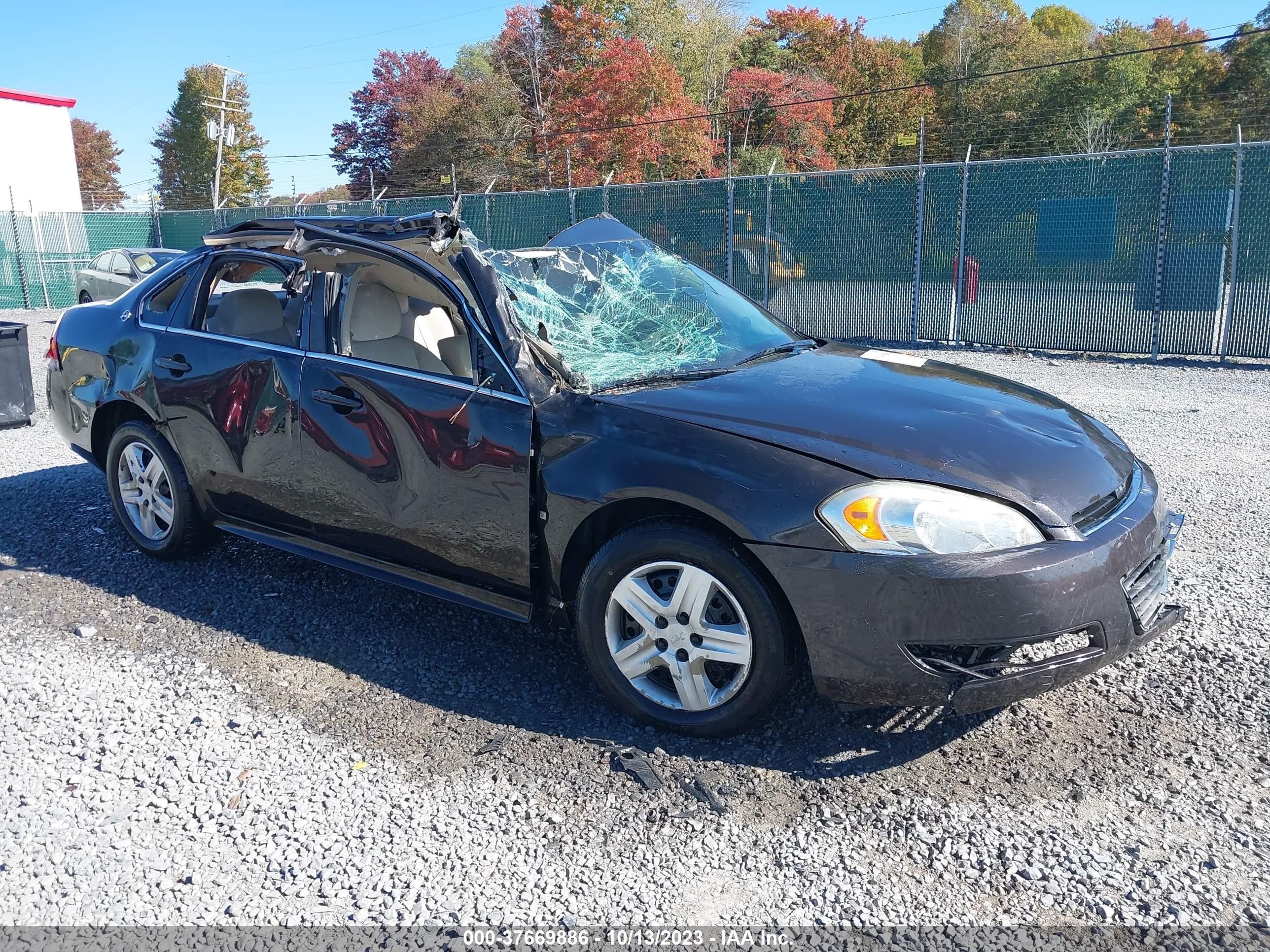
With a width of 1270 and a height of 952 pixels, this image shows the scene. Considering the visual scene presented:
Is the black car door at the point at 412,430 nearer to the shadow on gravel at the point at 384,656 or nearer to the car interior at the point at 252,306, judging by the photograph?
the car interior at the point at 252,306

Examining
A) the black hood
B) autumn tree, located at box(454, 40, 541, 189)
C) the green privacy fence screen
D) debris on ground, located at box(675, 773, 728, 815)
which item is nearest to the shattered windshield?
the black hood

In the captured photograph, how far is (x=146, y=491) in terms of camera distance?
5.11 metres

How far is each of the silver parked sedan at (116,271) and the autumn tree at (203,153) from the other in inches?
1780

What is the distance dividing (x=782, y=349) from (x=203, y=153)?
220 ft

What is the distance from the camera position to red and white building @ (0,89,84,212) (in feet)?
120

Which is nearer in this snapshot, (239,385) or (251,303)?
(239,385)

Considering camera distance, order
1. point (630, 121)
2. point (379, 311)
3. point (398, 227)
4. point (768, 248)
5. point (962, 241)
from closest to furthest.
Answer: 1. point (398, 227)
2. point (379, 311)
3. point (962, 241)
4. point (768, 248)
5. point (630, 121)

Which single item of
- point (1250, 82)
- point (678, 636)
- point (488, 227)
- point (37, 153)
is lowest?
point (678, 636)

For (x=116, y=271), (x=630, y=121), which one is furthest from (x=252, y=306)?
(x=630, y=121)

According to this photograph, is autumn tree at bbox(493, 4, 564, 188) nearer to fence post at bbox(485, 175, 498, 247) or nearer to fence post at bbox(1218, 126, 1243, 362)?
fence post at bbox(485, 175, 498, 247)

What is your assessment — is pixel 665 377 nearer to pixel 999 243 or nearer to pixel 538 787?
pixel 538 787

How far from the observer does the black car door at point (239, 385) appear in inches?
169

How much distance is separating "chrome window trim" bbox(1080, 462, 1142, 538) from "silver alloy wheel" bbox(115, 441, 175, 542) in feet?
13.4

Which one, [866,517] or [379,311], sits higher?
[379,311]
